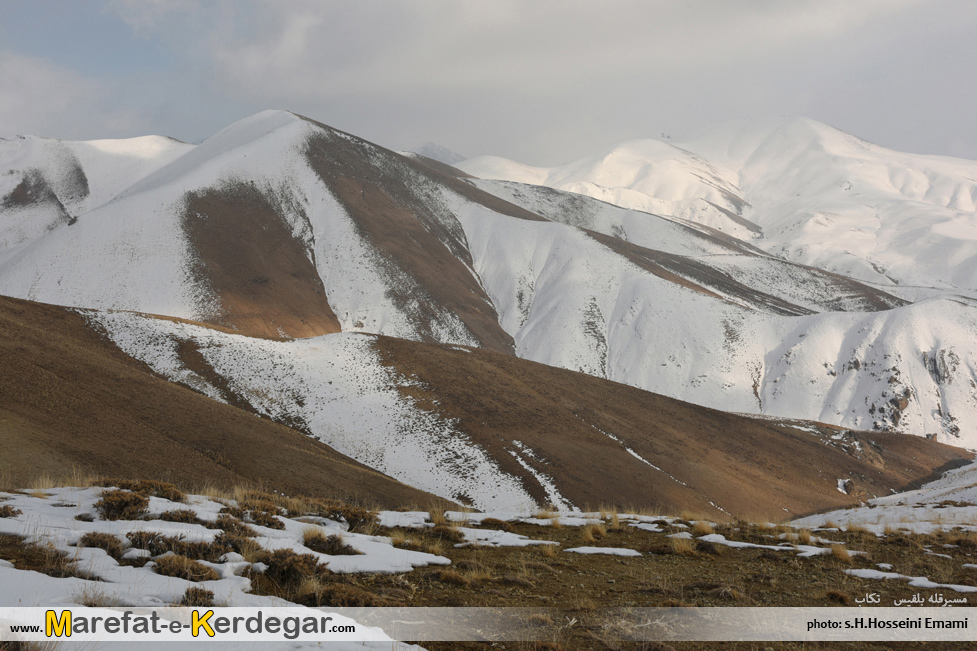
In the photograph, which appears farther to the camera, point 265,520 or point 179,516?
point 265,520

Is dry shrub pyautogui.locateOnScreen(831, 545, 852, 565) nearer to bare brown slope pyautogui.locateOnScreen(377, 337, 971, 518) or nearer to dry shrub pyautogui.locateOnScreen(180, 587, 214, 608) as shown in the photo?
dry shrub pyautogui.locateOnScreen(180, 587, 214, 608)

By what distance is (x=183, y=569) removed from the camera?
6.80m

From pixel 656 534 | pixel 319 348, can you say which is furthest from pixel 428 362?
pixel 656 534

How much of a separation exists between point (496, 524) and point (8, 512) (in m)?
8.62

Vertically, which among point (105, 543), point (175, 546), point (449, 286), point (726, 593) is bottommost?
point (726, 593)

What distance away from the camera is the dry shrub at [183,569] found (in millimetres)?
6762

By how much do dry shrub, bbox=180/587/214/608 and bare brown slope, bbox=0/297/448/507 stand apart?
1431 cm

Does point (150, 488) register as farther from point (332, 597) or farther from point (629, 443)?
point (629, 443)

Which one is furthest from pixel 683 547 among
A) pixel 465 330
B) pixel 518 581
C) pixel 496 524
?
pixel 465 330

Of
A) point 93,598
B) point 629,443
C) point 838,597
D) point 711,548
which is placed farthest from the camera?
point 629,443

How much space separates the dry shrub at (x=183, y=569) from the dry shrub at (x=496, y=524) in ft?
23.5

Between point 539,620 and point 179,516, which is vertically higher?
point 179,516

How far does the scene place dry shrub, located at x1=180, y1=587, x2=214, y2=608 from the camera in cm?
603

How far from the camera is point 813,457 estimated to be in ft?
170
